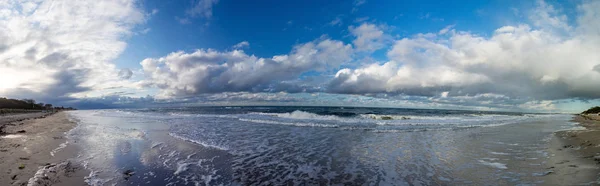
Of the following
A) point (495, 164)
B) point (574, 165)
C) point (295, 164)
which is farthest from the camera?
point (295, 164)

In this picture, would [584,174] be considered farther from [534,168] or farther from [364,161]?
[364,161]

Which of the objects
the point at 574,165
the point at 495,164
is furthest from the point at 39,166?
the point at 574,165

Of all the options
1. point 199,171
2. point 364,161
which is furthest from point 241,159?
point 364,161

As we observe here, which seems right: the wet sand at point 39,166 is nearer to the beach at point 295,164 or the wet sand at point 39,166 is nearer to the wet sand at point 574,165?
the beach at point 295,164

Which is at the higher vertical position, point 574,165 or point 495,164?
point 574,165

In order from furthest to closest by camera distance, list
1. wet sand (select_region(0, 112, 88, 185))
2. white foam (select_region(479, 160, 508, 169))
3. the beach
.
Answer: white foam (select_region(479, 160, 508, 169)), the beach, wet sand (select_region(0, 112, 88, 185))

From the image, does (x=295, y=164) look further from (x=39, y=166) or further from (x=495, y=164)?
(x=39, y=166)

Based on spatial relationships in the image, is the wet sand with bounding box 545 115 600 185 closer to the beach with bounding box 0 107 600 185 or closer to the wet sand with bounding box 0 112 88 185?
the beach with bounding box 0 107 600 185

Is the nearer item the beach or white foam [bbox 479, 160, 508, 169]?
the beach

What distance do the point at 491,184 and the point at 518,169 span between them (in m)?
2.40

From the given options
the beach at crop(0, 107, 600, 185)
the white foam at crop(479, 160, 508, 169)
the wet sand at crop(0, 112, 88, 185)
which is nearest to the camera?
the wet sand at crop(0, 112, 88, 185)

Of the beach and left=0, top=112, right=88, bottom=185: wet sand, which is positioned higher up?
left=0, top=112, right=88, bottom=185: wet sand

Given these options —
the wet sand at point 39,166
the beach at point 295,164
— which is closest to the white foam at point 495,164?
the beach at point 295,164

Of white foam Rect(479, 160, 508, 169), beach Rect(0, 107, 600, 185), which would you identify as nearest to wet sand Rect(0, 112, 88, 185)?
beach Rect(0, 107, 600, 185)
